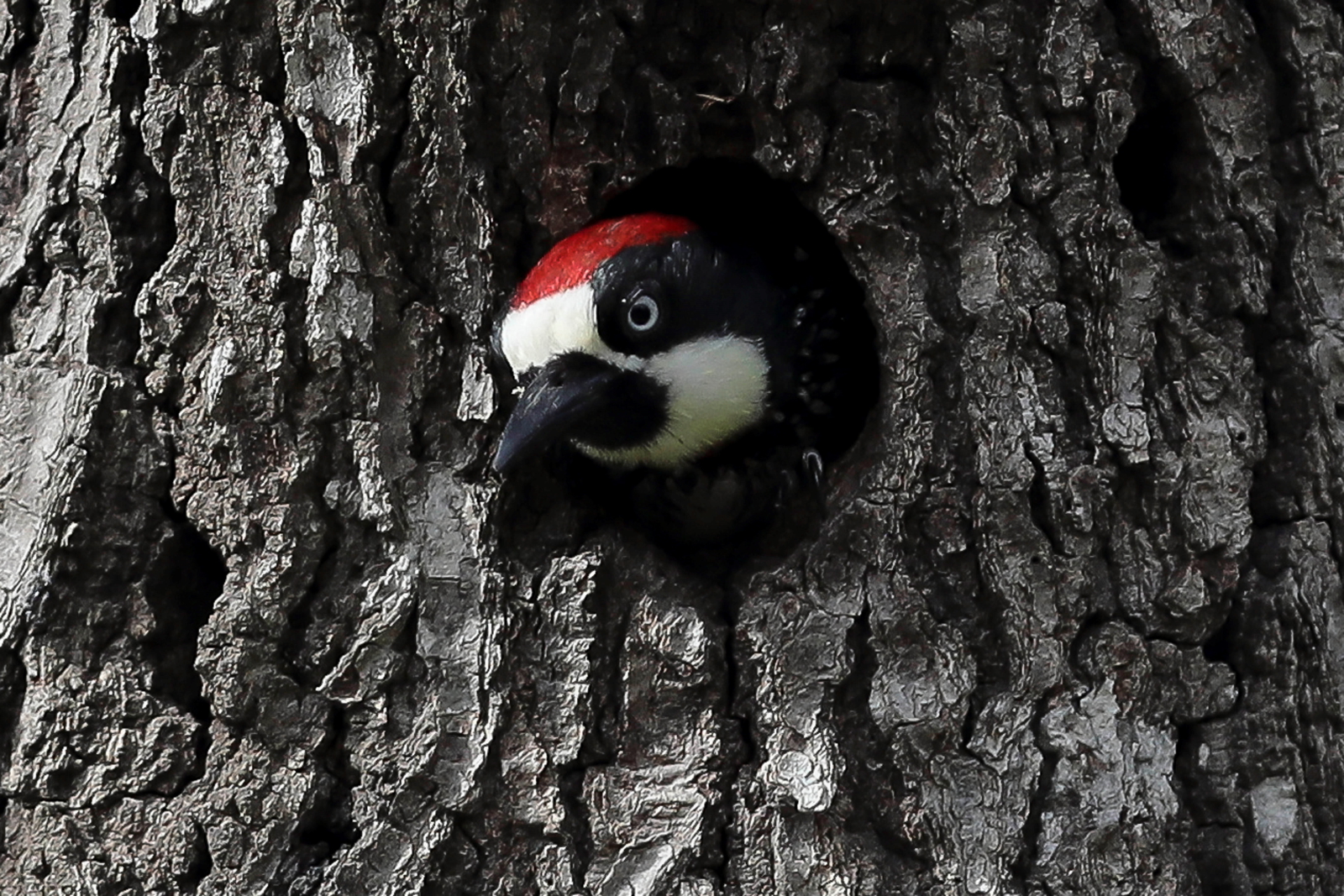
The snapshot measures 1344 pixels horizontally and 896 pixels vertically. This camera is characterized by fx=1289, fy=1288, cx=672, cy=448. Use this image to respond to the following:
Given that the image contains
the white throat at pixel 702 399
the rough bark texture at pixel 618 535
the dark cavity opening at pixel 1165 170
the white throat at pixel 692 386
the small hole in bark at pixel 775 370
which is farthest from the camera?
the small hole in bark at pixel 775 370

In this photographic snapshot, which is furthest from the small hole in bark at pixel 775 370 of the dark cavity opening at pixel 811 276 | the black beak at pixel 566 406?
the black beak at pixel 566 406

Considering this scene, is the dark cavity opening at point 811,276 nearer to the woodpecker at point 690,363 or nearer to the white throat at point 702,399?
the woodpecker at point 690,363

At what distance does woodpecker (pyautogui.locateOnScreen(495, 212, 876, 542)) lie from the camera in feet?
6.97

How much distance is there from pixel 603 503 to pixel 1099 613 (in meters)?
0.84

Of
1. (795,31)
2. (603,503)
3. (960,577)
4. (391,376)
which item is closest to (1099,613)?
(960,577)

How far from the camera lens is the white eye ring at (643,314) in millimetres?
2258

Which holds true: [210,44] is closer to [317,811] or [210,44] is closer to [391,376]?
[391,376]

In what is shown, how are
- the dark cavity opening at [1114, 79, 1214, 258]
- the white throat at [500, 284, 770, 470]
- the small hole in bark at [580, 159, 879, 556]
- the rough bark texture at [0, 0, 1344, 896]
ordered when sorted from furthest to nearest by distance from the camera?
the small hole in bark at [580, 159, 879, 556], the white throat at [500, 284, 770, 470], the dark cavity opening at [1114, 79, 1214, 258], the rough bark texture at [0, 0, 1344, 896]

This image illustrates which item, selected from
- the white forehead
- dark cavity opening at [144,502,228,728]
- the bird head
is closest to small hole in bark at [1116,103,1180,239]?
the bird head

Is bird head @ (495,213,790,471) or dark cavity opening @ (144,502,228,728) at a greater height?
bird head @ (495,213,790,471)

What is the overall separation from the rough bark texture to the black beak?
0.26ft

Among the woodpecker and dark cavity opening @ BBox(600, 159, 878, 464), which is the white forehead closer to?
the woodpecker

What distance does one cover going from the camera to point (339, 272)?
76.8 inches

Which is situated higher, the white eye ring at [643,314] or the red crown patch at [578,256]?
the red crown patch at [578,256]
